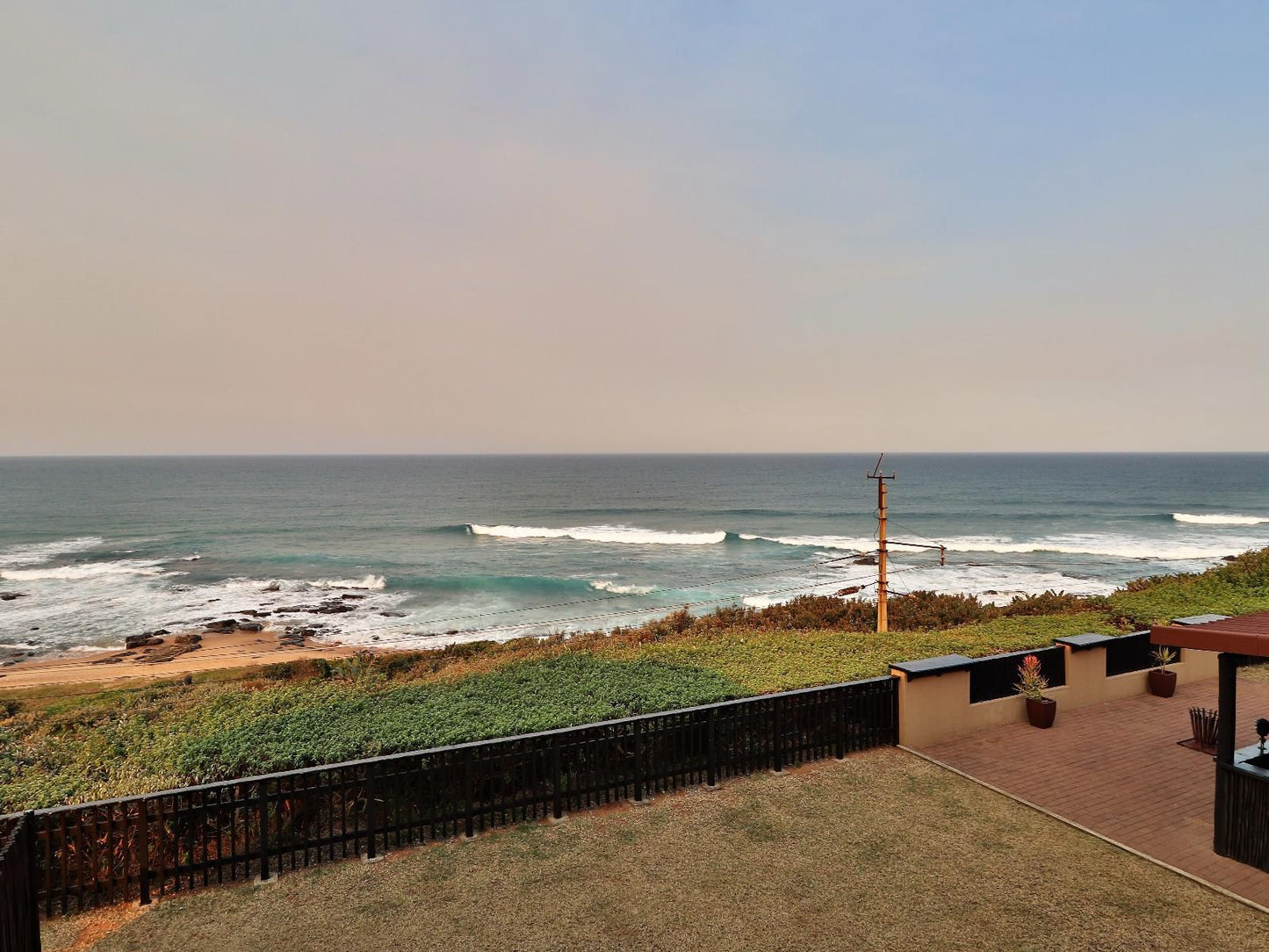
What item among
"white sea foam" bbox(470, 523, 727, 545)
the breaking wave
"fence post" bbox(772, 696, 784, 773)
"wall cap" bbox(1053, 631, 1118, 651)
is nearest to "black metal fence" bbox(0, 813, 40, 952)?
"fence post" bbox(772, 696, 784, 773)

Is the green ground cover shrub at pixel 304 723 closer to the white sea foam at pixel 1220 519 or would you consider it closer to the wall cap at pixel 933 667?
the wall cap at pixel 933 667

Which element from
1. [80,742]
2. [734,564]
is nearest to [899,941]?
[80,742]

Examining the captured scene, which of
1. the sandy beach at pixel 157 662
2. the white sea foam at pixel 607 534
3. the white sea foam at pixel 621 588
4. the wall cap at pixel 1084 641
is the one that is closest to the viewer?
the wall cap at pixel 1084 641

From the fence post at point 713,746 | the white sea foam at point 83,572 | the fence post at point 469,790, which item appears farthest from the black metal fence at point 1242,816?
the white sea foam at point 83,572

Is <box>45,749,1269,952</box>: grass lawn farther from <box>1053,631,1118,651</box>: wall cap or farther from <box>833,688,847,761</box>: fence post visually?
<box>1053,631,1118,651</box>: wall cap

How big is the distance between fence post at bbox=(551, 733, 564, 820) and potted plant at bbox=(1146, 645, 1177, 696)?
12022 mm

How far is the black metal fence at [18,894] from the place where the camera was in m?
4.84

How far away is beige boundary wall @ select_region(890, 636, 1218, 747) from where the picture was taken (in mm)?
10719

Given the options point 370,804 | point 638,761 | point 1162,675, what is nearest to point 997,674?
point 1162,675

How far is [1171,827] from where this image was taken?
26.5ft

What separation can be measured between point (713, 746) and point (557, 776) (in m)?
2.35

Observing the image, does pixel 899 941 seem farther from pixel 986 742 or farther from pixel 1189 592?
pixel 1189 592

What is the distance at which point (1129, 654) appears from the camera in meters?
12.9

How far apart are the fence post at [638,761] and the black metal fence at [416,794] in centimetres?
2
